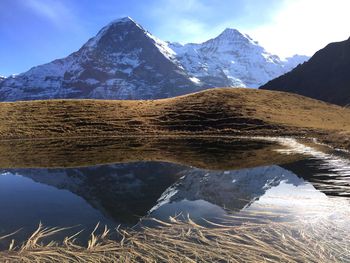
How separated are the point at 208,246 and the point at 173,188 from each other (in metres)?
16.2

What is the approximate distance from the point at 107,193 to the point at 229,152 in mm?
25475

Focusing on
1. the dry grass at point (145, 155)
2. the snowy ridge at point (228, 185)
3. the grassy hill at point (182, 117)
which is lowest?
the snowy ridge at point (228, 185)

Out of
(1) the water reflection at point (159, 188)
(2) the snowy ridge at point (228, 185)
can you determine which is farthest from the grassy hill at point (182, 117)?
(2) the snowy ridge at point (228, 185)

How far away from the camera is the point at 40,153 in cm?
5762

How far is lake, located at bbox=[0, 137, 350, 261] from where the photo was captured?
21203 millimetres

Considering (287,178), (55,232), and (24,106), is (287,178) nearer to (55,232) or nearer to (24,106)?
(55,232)

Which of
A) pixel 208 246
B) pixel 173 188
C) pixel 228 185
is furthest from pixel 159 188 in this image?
pixel 208 246

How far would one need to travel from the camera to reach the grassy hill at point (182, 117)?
84.5m

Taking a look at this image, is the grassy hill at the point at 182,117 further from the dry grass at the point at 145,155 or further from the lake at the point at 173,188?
the lake at the point at 173,188

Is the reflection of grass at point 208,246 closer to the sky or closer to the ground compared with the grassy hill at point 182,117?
closer to the ground

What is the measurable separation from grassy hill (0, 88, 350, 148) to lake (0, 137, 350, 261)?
1117 inches

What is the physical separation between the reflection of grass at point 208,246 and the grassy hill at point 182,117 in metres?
56.8

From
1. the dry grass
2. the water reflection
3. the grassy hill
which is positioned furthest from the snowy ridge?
Result: the grassy hill

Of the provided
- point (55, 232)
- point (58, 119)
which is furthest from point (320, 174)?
point (58, 119)
